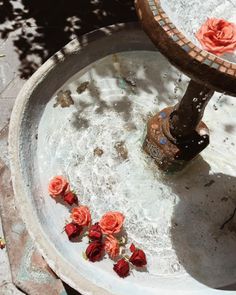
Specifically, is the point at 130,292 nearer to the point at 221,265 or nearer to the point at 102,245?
the point at 102,245

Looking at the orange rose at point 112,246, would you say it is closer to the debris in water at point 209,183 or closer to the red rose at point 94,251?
the red rose at point 94,251

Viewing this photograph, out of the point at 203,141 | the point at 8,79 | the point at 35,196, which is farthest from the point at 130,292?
the point at 8,79

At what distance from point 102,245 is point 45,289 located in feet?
2.77

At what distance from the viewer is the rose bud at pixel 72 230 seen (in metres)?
4.03

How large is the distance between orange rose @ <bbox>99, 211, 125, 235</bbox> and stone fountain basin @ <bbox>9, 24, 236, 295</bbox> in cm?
27

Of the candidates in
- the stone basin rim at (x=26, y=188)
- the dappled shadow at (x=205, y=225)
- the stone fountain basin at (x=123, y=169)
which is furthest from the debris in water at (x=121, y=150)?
→ the stone basin rim at (x=26, y=188)

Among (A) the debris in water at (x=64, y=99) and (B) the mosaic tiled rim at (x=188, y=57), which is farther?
(A) the debris in water at (x=64, y=99)

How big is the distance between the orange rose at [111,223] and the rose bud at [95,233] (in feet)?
0.19

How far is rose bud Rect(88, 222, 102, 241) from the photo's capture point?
4055mm

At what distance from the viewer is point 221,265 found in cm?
424

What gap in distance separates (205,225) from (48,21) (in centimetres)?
382

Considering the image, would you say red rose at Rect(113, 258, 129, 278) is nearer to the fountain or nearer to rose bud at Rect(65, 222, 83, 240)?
rose bud at Rect(65, 222, 83, 240)

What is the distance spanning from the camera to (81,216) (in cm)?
411

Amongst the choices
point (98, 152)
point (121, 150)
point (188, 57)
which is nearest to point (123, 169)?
point (121, 150)
